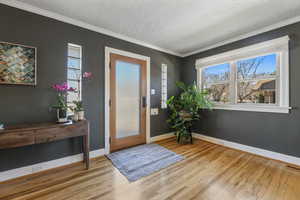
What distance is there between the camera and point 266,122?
8.02 feet

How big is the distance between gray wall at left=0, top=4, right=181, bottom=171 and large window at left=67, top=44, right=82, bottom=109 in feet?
0.27

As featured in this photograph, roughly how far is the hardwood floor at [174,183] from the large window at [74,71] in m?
1.17

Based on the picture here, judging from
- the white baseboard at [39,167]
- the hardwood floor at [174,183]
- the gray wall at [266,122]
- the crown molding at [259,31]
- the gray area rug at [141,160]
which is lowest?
the hardwood floor at [174,183]

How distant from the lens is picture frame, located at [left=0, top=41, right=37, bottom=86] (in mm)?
1713

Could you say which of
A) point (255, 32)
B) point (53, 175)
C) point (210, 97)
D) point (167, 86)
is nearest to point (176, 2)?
point (255, 32)

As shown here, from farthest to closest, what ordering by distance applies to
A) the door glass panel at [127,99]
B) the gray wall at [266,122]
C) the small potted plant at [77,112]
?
the door glass panel at [127,99], the gray wall at [266,122], the small potted plant at [77,112]

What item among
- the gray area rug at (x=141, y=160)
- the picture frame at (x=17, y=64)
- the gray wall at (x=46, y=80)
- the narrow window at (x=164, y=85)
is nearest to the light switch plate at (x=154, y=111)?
the narrow window at (x=164, y=85)

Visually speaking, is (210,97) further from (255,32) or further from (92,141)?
(92,141)

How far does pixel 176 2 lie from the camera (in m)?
1.79

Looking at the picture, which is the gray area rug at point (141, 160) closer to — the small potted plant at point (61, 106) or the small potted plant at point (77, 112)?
the small potted plant at point (77, 112)

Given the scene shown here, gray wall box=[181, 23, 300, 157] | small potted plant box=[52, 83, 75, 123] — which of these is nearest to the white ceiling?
gray wall box=[181, 23, 300, 157]

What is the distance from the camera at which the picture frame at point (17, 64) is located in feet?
5.62

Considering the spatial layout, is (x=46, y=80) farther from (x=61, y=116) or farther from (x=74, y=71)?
(x=61, y=116)

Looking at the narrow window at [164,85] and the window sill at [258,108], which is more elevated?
the narrow window at [164,85]
